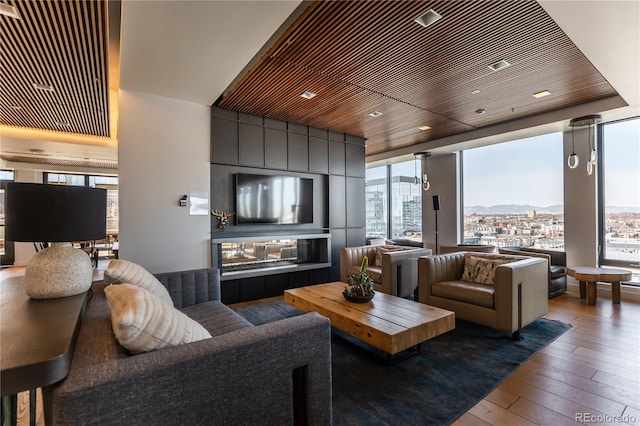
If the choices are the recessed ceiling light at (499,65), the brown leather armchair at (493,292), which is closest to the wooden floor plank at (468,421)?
the brown leather armchair at (493,292)

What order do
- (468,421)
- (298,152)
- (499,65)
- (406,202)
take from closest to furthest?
(468,421) → (499,65) → (298,152) → (406,202)

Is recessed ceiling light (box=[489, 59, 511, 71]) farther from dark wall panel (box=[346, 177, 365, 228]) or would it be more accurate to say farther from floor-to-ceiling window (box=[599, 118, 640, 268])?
dark wall panel (box=[346, 177, 365, 228])

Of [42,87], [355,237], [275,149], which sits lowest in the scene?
[355,237]

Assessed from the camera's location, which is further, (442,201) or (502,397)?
(442,201)

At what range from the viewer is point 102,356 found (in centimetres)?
113

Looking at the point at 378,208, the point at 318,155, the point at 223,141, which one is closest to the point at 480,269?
the point at 318,155

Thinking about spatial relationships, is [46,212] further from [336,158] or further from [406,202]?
[406,202]

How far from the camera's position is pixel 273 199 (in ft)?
16.5

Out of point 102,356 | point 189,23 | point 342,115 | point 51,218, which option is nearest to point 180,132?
point 189,23

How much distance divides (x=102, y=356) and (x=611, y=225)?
6.61 metres

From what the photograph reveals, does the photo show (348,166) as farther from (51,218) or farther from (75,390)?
(75,390)

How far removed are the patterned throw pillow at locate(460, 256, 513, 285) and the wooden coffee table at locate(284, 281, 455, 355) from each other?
1.25 meters

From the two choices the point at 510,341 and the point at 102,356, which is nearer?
the point at 102,356

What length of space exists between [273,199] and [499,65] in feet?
11.6
